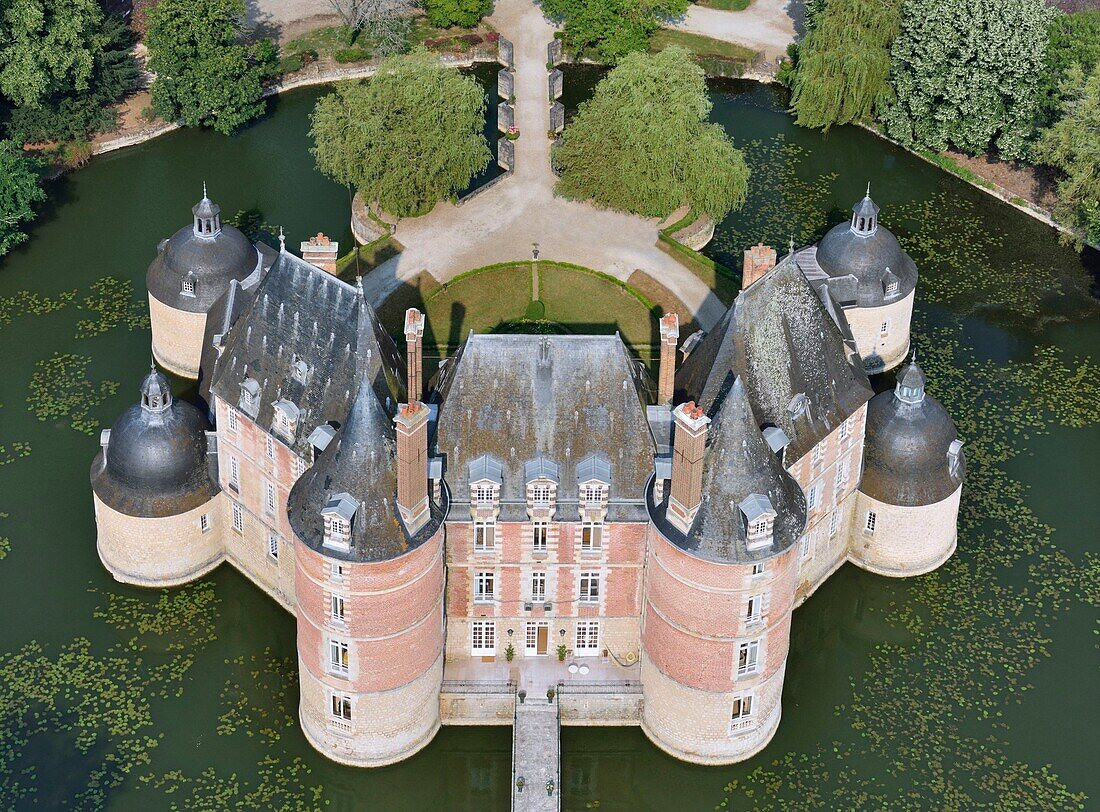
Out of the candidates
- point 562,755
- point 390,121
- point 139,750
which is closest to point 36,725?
point 139,750

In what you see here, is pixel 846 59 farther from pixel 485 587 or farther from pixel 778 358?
pixel 485 587

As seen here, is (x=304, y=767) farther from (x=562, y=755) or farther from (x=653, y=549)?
(x=653, y=549)

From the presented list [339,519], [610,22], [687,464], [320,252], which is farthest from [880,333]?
[339,519]

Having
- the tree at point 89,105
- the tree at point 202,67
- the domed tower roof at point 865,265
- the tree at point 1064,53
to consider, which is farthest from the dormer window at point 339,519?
the tree at point 1064,53

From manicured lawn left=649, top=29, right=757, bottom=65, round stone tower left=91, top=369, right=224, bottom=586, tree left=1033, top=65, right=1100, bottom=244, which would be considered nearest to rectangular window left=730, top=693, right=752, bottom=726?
round stone tower left=91, top=369, right=224, bottom=586

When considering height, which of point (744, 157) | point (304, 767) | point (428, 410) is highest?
point (428, 410)

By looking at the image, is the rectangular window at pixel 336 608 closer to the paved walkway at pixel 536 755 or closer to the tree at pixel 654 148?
the paved walkway at pixel 536 755
